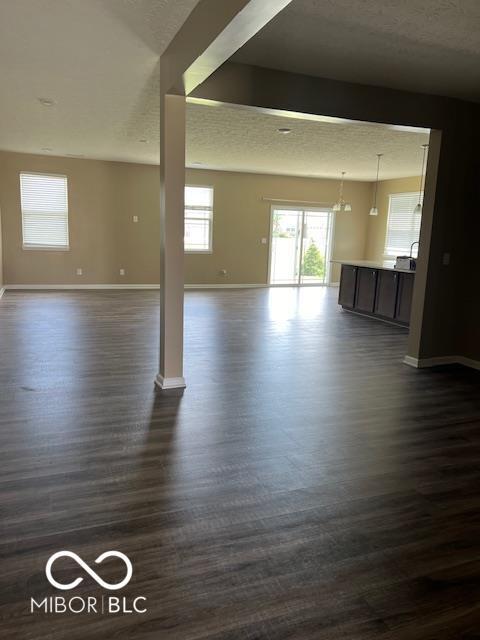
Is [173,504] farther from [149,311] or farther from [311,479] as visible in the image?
[149,311]

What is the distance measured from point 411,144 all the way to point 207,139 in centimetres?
293

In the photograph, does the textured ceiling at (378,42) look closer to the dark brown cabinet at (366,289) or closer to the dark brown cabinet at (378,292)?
the dark brown cabinet at (378,292)

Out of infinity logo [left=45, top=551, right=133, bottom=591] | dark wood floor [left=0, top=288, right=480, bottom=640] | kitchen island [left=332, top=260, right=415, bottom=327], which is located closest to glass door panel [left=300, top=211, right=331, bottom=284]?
kitchen island [left=332, top=260, right=415, bottom=327]

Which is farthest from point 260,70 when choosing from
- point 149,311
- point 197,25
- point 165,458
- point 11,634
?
point 149,311

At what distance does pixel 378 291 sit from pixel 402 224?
13.2 ft

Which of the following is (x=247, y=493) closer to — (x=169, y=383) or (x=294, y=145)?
(x=169, y=383)

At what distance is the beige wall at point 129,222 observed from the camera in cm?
910

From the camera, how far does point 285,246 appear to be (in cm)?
1123

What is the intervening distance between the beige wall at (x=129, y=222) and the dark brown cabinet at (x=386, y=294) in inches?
162

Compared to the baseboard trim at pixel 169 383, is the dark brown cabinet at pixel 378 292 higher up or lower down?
higher up

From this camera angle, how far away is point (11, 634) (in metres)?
1.54

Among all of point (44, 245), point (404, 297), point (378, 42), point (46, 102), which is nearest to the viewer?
point (378, 42)

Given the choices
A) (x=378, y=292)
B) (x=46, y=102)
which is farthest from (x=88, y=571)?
(x=378, y=292)

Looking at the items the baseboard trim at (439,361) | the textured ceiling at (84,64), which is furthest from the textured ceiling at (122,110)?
the baseboard trim at (439,361)
